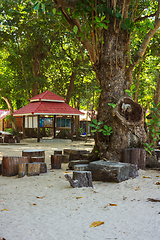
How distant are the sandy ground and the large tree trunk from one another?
1.31 metres

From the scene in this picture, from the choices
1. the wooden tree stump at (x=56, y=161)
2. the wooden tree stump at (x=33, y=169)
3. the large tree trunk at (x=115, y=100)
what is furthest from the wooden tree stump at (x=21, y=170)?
the large tree trunk at (x=115, y=100)

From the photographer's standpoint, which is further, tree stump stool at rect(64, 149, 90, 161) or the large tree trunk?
tree stump stool at rect(64, 149, 90, 161)

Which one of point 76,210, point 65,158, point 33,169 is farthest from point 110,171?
point 65,158

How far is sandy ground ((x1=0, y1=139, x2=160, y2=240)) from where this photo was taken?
295 cm

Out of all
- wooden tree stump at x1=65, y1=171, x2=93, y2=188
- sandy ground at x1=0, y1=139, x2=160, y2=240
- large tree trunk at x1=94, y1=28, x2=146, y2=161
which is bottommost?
sandy ground at x1=0, y1=139, x2=160, y2=240

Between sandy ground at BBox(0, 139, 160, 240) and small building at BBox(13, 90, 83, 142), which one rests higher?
small building at BBox(13, 90, 83, 142)

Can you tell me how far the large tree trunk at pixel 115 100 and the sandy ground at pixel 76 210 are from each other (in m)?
1.31

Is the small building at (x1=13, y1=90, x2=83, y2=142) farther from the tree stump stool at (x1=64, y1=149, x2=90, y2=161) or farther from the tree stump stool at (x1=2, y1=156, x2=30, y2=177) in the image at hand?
the tree stump stool at (x1=2, y1=156, x2=30, y2=177)

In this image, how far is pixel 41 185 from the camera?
16.9ft

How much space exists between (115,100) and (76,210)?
3.72 meters

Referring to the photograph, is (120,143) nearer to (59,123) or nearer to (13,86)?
(59,123)

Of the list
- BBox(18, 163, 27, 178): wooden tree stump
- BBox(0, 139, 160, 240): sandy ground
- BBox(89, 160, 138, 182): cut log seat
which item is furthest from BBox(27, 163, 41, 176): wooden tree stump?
BBox(89, 160, 138, 182): cut log seat

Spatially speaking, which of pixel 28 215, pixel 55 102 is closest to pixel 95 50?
pixel 28 215

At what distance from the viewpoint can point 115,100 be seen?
267 inches
